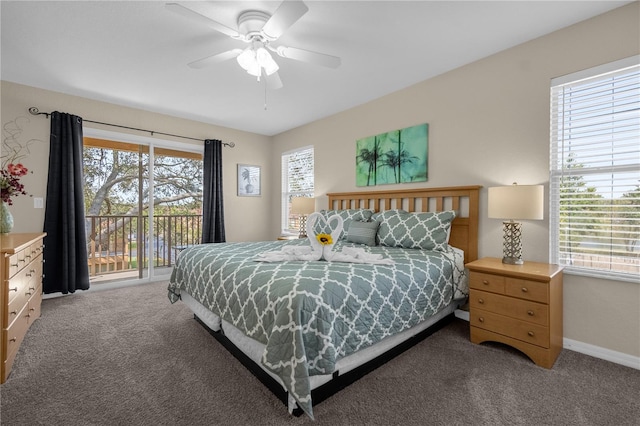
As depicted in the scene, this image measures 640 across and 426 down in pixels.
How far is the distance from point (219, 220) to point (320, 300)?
3.70 meters

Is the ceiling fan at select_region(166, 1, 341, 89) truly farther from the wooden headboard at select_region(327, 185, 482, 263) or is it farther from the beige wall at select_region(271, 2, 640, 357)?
the wooden headboard at select_region(327, 185, 482, 263)

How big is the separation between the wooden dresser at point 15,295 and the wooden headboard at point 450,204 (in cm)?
330

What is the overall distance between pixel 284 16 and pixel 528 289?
244 cm

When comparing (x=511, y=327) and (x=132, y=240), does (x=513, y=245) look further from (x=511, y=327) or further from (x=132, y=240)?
(x=132, y=240)

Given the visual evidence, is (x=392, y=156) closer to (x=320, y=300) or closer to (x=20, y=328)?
(x=320, y=300)

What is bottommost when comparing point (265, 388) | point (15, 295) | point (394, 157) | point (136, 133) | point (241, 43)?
point (265, 388)

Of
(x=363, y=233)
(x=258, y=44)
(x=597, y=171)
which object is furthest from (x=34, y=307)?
(x=597, y=171)

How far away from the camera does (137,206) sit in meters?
4.45

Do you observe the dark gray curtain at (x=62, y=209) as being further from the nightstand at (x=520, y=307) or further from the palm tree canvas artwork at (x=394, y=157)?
the nightstand at (x=520, y=307)

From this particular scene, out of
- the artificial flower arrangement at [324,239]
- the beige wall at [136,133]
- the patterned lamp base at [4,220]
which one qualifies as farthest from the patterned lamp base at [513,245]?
the patterned lamp base at [4,220]

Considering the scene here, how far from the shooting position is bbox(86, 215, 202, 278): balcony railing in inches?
176

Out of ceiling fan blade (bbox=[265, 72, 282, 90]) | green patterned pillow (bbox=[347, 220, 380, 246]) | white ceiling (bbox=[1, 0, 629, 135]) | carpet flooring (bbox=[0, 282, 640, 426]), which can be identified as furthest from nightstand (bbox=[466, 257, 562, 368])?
ceiling fan blade (bbox=[265, 72, 282, 90])

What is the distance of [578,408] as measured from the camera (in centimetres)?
157

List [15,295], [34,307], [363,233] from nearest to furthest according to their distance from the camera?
[15,295] → [34,307] → [363,233]
